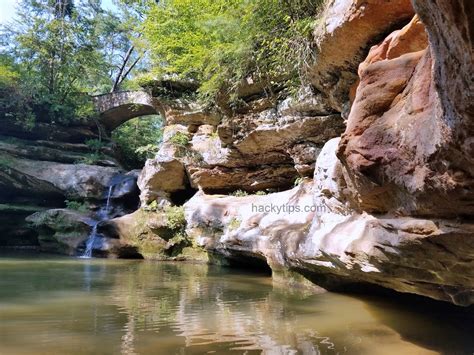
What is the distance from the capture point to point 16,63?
20406 millimetres

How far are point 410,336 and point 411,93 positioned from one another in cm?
288

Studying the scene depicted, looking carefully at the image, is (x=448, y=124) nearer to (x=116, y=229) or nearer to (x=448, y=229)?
(x=448, y=229)

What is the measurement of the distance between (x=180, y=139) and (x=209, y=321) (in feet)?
30.9

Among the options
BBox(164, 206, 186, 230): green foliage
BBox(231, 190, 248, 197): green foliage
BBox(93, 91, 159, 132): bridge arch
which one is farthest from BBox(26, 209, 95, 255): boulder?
BBox(93, 91, 159, 132): bridge arch

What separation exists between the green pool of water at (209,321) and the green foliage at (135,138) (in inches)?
574

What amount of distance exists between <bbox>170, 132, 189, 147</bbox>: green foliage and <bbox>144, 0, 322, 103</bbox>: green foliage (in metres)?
1.96

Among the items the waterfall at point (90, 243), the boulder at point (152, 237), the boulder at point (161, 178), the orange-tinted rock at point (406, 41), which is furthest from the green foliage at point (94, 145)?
the orange-tinted rock at point (406, 41)

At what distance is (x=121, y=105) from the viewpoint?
20.7 metres

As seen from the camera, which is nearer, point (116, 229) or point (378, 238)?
point (378, 238)

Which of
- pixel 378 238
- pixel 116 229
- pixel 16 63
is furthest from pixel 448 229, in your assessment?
pixel 16 63

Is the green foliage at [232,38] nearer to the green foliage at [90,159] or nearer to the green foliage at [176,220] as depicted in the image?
the green foliage at [176,220]

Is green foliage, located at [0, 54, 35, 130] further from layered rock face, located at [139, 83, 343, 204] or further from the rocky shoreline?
layered rock face, located at [139, 83, 343, 204]

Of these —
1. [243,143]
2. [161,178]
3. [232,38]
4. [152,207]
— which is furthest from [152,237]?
[232,38]

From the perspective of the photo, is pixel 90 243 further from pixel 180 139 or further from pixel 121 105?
pixel 121 105
